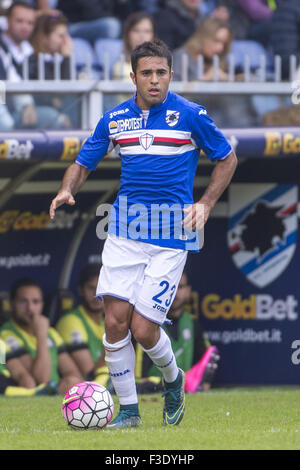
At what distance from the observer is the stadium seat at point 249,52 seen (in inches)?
452

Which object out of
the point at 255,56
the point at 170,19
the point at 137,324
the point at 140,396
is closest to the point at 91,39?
the point at 170,19

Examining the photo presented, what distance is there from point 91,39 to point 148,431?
648cm

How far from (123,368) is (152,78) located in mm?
1663

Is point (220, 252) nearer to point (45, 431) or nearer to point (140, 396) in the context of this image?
point (140, 396)

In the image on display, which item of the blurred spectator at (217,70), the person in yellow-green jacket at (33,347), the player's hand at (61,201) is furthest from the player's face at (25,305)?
the player's hand at (61,201)

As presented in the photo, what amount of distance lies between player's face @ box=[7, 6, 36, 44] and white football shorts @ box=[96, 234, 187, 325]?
4.51m

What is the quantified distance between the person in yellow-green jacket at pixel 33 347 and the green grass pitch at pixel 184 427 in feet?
1.96

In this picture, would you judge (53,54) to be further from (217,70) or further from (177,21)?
(177,21)

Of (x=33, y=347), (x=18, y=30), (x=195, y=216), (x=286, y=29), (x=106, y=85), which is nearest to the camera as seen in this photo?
(x=195, y=216)

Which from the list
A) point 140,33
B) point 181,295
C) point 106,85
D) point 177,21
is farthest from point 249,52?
point 181,295

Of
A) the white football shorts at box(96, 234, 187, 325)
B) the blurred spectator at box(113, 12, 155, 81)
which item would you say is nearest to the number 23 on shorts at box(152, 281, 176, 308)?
the white football shorts at box(96, 234, 187, 325)

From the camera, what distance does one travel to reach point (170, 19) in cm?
1155

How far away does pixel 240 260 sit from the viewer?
1025cm

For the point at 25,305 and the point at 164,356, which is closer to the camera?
the point at 164,356
